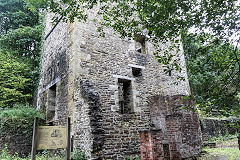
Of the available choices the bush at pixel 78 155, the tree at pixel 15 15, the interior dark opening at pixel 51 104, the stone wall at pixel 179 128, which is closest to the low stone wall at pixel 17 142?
the interior dark opening at pixel 51 104

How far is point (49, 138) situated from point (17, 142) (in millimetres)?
5432

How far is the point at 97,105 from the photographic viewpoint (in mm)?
6617

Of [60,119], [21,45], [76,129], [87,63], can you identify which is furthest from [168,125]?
[21,45]

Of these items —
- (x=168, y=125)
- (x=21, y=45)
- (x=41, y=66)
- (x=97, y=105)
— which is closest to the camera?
(x=97, y=105)

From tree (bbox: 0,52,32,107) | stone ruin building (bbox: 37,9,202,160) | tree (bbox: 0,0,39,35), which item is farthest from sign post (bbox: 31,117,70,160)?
tree (bbox: 0,0,39,35)

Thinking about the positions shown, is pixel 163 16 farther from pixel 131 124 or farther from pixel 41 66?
pixel 41 66

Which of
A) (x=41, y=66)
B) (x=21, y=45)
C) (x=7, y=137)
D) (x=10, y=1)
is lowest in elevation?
(x=7, y=137)

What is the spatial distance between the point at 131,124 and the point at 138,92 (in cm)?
167

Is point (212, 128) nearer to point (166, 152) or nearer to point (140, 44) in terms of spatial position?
point (166, 152)

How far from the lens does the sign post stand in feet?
11.7

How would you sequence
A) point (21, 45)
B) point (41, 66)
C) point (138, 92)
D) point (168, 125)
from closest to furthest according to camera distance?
1. point (168, 125)
2. point (138, 92)
3. point (41, 66)
4. point (21, 45)

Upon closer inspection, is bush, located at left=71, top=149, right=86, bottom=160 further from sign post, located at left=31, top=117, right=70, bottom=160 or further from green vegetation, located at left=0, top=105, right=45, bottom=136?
green vegetation, located at left=0, top=105, right=45, bottom=136

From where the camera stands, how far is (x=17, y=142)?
7.88 metres

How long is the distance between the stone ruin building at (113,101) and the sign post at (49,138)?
2191 millimetres
